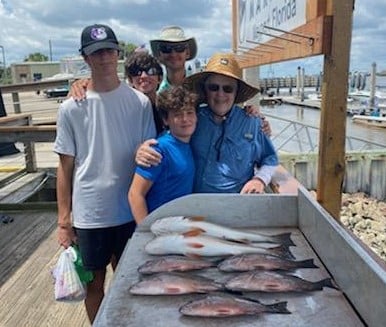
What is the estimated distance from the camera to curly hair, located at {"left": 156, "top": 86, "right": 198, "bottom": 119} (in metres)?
1.95

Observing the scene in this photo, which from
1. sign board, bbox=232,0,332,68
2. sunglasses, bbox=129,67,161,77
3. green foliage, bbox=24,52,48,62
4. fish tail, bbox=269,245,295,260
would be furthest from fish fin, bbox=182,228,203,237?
green foliage, bbox=24,52,48,62

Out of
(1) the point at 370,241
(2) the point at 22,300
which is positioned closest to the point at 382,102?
(1) the point at 370,241

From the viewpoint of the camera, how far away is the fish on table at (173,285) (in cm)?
126

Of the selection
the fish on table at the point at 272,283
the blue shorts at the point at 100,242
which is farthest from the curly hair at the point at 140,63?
the fish on table at the point at 272,283

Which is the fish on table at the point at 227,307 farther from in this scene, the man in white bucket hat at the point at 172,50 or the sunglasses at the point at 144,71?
the man in white bucket hat at the point at 172,50

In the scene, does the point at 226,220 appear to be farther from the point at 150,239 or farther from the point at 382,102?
the point at 382,102

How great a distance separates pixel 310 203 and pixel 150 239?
2.04 feet

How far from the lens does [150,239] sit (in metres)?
1.69

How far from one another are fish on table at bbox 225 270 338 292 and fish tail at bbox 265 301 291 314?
8 centimetres

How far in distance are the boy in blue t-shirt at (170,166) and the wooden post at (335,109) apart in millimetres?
595

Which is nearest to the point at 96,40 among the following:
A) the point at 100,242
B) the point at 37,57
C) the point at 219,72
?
the point at 219,72

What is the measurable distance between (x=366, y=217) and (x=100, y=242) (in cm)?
759

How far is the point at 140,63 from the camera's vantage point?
8.44 ft

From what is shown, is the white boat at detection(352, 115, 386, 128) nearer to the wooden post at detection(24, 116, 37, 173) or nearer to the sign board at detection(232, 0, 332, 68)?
the wooden post at detection(24, 116, 37, 173)
